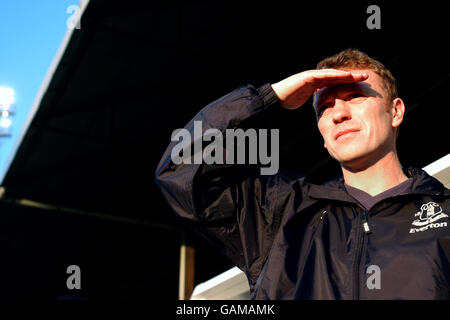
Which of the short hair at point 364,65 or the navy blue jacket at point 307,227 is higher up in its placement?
the short hair at point 364,65

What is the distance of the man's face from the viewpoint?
86.7 inches

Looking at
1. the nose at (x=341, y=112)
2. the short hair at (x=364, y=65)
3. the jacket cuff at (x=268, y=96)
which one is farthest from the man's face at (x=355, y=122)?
the jacket cuff at (x=268, y=96)

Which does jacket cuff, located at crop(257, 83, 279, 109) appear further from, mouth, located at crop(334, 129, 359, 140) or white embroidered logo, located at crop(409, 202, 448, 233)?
white embroidered logo, located at crop(409, 202, 448, 233)

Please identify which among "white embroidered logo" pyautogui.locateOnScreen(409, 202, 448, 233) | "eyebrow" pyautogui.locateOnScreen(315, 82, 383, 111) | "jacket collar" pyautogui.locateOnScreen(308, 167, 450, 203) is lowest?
"white embroidered logo" pyautogui.locateOnScreen(409, 202, 448, 233)

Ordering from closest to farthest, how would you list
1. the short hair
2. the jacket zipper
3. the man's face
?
the jacket zipper
the man's face
the short hair

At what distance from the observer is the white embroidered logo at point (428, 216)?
1.93 meters

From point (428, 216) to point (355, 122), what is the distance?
48cm

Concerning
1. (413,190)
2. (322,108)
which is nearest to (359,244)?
(413,190)

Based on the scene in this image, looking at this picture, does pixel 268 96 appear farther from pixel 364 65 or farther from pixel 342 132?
pixel 364 65

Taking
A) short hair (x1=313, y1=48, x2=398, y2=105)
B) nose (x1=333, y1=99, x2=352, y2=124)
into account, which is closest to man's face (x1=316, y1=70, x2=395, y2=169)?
nose (x1=333, y1=99, x2=352, y2=124)

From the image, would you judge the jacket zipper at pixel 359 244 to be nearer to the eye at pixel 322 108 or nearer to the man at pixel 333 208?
the man at pixel 333 208

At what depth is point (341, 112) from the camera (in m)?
2.23

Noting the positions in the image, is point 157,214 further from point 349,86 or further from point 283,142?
point 349,86
